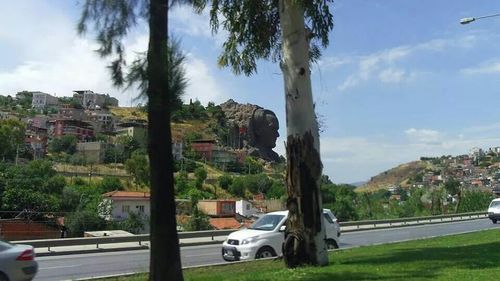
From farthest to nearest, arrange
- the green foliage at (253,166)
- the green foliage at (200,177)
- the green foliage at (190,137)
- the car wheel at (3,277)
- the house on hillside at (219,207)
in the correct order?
1. the green foliage at (190,137)
2. the green foliage at (253,166)
3. the green foliage at (200,177)
4. the house on hillside at (219,207)
5. the car wheel at (3,277)

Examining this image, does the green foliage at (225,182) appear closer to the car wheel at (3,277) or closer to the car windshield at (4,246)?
the car windshield at (4,246)

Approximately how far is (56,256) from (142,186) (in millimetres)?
86969

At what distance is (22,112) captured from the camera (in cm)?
18950

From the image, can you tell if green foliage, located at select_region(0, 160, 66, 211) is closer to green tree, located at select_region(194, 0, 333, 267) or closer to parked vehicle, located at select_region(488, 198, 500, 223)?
parked vehicle, located at select_region(488, 198, 500, 223)

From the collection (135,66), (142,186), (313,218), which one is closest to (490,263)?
(313,218)

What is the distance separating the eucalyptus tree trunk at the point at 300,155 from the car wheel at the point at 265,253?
4939 mm

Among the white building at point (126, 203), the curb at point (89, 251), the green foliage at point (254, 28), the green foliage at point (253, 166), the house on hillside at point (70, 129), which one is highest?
the house on hillside at point (70, 129)

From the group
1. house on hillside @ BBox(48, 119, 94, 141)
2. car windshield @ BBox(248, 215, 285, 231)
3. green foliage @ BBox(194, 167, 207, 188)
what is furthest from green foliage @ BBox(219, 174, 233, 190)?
car windshield @ BBox(248, 215, 285, 231)

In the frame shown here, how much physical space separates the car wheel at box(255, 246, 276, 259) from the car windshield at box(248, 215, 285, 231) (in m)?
0.69

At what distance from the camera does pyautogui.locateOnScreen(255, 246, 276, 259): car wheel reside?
16609 mm

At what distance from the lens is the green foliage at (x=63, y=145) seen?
146m

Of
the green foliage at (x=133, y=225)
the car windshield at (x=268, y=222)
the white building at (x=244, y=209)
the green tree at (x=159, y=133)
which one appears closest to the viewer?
the green tree at (x=159, y=133)

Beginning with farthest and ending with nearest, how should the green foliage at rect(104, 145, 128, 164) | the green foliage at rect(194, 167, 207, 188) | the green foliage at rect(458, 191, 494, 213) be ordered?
1. the green foliage at rect(104, 145, 128, 164)
2. the green foliage at rect(194, 167, 207, 188)
3. the green foliage at rect(458, 191, 494, 213)

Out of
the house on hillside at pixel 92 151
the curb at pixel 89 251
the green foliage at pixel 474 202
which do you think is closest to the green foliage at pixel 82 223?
the curb at pixel 89 251
